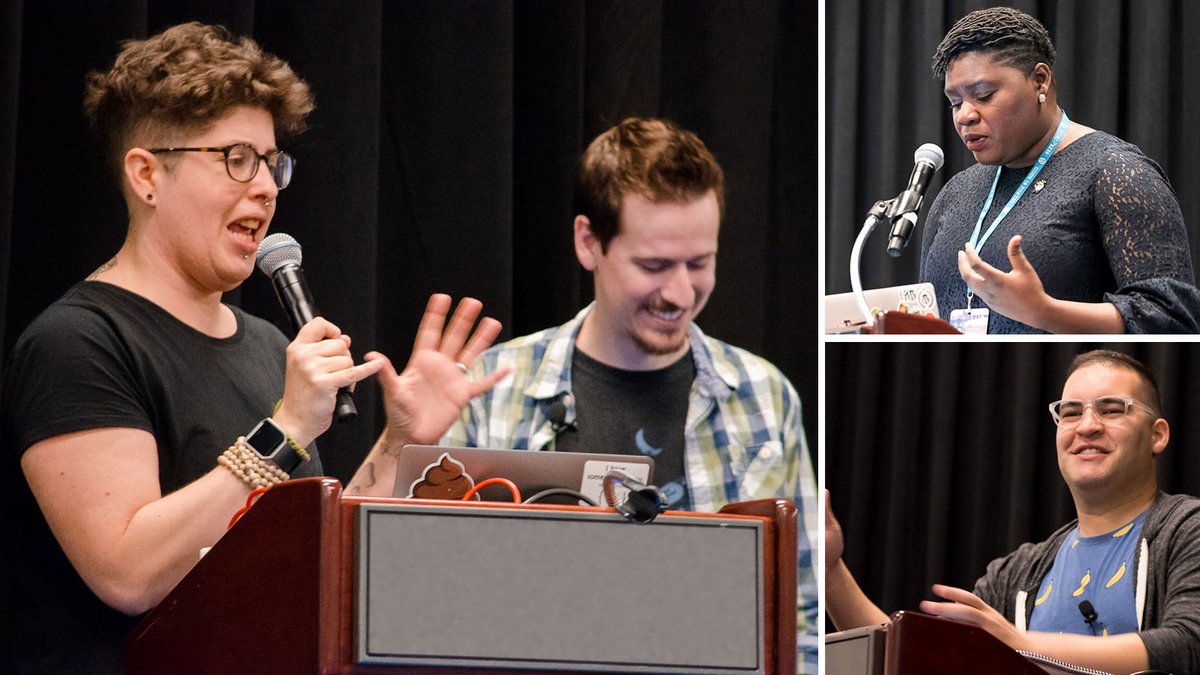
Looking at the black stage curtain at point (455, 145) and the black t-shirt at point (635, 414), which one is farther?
the black t-shirt at point (635, 414)

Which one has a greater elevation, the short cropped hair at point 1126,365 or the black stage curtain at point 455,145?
the black stage curtain at point 455,145

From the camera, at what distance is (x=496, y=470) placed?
1.67m

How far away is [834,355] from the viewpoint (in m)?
2.76

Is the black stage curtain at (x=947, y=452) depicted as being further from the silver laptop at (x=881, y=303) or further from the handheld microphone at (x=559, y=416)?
the handheld microphone at (x=559, y=416)

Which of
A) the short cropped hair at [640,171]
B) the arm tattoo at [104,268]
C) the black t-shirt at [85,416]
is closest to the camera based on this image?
the black t-shirt at [85,416]

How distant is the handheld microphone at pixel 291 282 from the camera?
210 cm

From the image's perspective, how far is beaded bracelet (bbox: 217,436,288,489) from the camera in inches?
77.0

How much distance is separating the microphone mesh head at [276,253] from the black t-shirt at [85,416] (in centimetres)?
19

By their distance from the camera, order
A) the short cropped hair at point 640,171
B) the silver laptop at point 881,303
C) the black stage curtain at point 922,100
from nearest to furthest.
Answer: the silver laptop at point 881,303 → the short cropped hair at point 640,171 → the black stage curtain at point 922,100

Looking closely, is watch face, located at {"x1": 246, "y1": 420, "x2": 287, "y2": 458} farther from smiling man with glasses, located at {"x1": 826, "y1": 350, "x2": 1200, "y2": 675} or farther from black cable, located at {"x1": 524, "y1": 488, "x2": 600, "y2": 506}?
smiling man with glasses, located at {"x1": 826, "y1": 350, "x2": 1200, "y2": 675}

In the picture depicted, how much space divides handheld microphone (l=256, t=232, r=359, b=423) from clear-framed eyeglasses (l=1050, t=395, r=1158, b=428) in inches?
53.3

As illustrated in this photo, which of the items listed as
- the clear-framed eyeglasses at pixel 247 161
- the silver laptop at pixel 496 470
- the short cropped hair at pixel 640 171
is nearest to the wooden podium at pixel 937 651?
the silver laptop at pixel 496 470

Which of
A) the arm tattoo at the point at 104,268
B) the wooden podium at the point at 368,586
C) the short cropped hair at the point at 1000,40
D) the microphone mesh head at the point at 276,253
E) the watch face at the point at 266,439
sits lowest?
the wooden podium at the point at 368,586

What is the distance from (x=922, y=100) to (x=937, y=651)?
4.83ft
